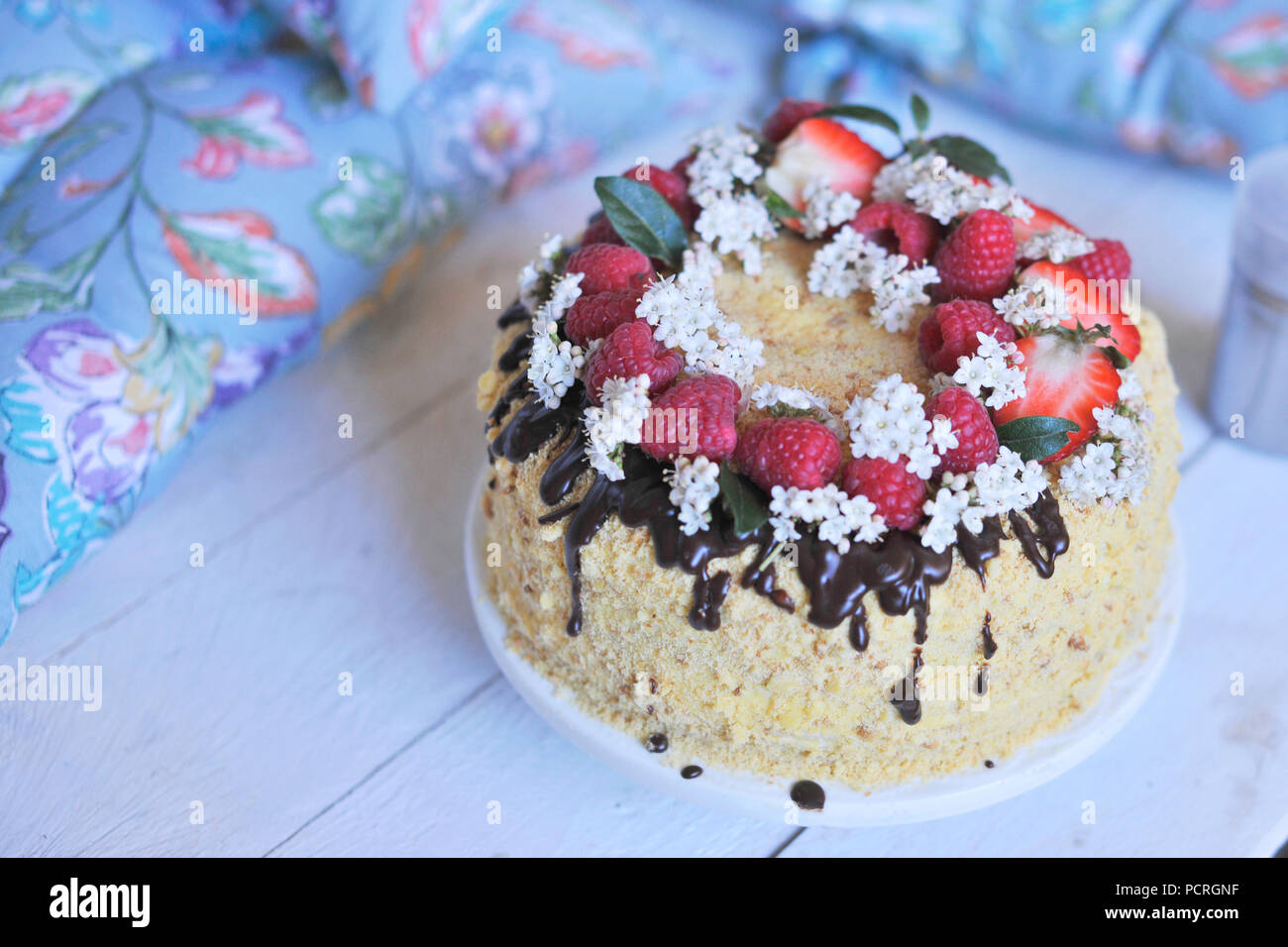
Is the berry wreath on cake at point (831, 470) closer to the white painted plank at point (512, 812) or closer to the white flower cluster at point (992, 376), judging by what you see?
the white flower cluster at point (992, 376)

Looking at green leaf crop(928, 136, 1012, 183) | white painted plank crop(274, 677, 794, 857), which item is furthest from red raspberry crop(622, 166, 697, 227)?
white painted plank crop(274, 677, 794, 857)

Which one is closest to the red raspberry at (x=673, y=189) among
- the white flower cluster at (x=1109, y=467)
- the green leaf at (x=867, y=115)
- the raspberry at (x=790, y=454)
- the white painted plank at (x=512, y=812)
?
the green leaf at (x=867, y=115)

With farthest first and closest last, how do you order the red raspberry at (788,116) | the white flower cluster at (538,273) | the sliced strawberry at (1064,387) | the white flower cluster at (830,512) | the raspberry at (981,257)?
the red raspberry at (788,116)
the white flower cluster at (538,273)
the raspberry at (981,257)
the sliced strawberry at (1064,387)
the white flower cluster at (830,512)

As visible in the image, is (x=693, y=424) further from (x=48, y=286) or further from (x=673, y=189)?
(x=48, y=286)

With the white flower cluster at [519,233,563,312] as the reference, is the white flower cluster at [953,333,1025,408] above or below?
above

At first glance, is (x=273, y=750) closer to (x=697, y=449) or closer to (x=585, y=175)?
(x=697, y=449)

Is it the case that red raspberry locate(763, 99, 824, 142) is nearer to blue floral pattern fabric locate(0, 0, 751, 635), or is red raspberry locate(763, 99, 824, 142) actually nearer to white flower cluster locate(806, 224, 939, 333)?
white flower cluster locate(806, 224, 939, 333)

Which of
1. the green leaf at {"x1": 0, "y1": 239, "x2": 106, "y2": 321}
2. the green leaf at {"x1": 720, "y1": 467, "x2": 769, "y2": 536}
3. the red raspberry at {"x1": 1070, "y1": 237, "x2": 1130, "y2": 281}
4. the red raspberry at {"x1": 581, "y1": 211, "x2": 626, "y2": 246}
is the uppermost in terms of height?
the red raspberry at {"x1": 1070, "y1": 237, "x2": 1130, "y2": 281}
